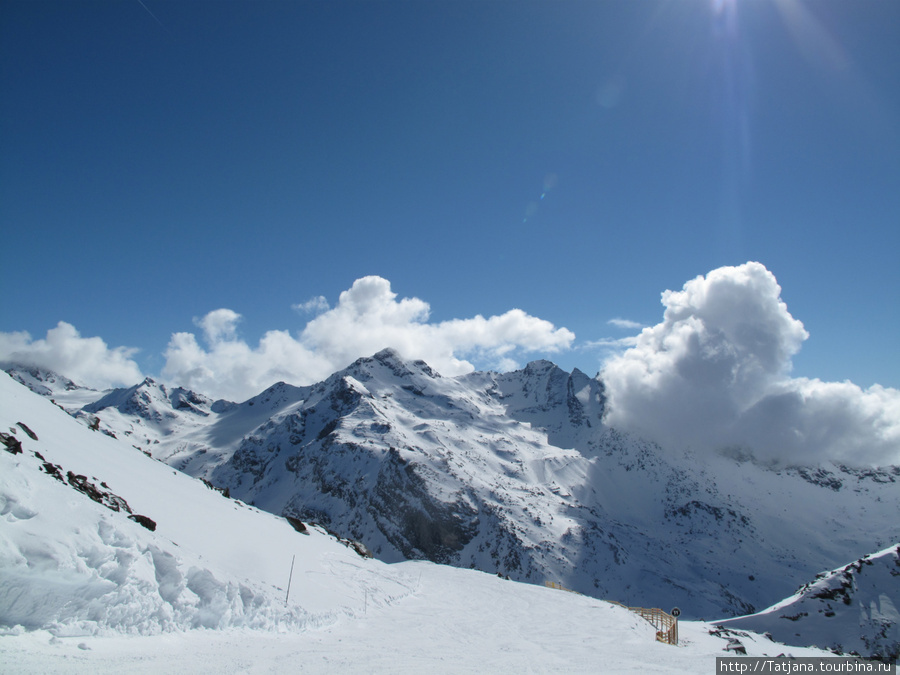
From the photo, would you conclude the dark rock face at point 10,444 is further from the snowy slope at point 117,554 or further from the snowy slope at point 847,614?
the snowy slope at point 847,614

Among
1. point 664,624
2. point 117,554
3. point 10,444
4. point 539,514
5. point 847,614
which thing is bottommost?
point 539,514

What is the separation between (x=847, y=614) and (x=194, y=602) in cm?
4632

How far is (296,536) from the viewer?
104ft

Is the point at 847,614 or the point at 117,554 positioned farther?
the point at 847,614

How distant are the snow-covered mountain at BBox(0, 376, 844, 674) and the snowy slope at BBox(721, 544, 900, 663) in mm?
12159

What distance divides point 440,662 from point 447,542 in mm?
111155

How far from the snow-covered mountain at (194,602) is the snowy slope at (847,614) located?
39.9ft

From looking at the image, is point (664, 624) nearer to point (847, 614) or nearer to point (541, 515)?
point (847, 614)

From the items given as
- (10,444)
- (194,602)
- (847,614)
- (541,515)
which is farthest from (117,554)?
(541,515)

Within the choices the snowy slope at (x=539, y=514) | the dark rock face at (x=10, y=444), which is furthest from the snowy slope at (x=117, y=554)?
the snowy slope at (x=539, y=514)

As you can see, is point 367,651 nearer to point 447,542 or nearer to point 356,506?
point 447,542

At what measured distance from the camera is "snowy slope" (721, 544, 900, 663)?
105 feet

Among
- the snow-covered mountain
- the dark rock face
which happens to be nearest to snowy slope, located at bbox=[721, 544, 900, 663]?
the snow-covered mountain

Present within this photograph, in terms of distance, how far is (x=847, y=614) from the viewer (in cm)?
3416
